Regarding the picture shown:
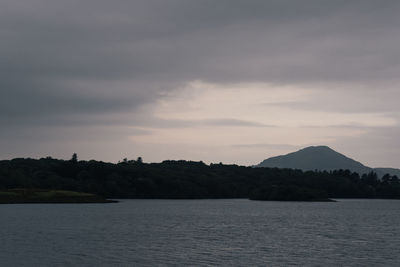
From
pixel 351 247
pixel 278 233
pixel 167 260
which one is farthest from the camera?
pixel 278 233

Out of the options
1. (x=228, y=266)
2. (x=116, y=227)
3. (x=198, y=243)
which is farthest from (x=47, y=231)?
(x=228, y=266)

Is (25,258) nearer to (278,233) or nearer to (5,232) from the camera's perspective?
(5,232)

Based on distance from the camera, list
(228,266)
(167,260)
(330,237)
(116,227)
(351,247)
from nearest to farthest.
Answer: (228,266)
(167,260)
(351,247)
(330,237)
(116,227)

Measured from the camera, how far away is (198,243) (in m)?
98.2

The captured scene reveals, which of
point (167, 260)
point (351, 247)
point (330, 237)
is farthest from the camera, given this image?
point (330, 237)

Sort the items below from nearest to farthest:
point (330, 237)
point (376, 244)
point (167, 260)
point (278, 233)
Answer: point (167, 260) < point (376, 244) < point (330, 237) < point (278, 233)

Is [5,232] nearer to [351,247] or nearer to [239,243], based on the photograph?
[239,243]

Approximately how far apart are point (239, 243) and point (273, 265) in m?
26.3

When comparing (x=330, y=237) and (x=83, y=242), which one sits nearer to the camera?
(x=83, y=242)

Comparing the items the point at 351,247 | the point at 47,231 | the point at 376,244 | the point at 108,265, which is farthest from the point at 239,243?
the point at 47,231

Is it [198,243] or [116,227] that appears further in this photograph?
[116,227]

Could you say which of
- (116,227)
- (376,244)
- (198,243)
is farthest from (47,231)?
(376,244)

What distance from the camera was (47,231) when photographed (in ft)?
390

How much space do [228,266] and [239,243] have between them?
28.5m
